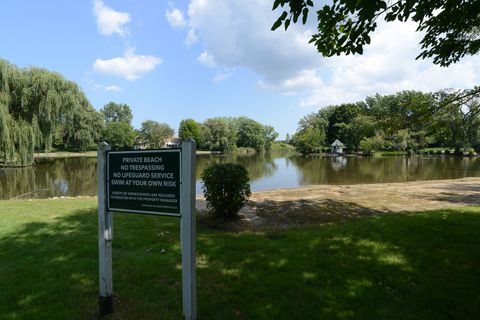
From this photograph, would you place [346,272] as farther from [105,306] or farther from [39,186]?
[39,186]

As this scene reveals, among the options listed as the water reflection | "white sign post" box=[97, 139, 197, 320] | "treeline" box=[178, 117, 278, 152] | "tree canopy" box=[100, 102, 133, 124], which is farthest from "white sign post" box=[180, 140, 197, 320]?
"tree canopy" box=[100, 102, 133, 124]

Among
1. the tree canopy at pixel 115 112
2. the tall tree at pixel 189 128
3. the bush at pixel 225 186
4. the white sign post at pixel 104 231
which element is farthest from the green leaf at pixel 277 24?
the tree canopy at pixel 115 112

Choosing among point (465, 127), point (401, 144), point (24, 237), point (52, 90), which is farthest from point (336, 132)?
point (24, 237)

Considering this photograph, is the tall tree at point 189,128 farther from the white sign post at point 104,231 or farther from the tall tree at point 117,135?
the white sign post at point 104,231

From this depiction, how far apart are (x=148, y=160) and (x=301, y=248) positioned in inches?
110

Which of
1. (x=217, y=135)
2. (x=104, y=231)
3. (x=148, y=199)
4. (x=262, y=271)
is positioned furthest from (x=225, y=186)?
(x=217, y=135)

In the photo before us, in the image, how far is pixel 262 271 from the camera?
385cm

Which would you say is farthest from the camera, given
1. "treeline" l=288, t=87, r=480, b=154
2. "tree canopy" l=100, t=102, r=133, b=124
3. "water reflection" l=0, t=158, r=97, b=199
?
"tree canopy" l=100, t=102, r=133, b=124

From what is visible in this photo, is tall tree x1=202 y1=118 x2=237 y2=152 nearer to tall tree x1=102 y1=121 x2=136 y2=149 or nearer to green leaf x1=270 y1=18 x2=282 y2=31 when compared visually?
tall tree x1=102 y1=121 x2=136 y2=149

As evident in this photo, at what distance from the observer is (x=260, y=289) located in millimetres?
3414

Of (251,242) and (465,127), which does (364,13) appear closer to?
(251,242)

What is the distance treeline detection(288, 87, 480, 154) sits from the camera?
626 cm

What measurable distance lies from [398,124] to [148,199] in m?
5.74

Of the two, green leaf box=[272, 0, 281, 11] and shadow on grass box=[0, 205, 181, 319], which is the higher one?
green leaf box=[272, 0, 281, 11]
